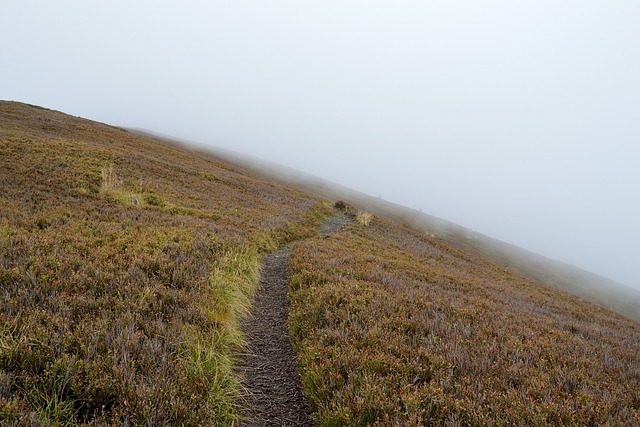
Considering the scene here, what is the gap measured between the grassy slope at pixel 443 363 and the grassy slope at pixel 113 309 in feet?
5.21

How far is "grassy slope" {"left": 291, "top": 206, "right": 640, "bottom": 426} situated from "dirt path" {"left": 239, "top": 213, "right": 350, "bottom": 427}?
0.37 metres

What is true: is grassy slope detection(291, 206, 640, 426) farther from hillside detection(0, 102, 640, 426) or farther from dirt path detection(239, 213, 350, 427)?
dirt path detection(239, 213, 350, 427)

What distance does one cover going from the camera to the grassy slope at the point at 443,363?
162 inches

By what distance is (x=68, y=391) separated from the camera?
353 cm

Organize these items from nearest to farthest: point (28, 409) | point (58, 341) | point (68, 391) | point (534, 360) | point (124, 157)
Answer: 1. point (28, 409)
2. point (68, 391)
3. point (58, 341)
4. point (534, 360)
5. point (124, 157)

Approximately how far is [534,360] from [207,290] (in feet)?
22.0

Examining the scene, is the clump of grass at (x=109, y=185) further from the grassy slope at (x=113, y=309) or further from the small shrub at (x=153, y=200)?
the small shrub at (x=153, y=200)

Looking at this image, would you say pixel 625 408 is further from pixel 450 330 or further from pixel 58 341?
pixel 58 341

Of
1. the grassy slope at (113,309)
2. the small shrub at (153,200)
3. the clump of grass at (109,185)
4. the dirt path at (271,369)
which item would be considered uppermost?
the clump of grass at (109,185)

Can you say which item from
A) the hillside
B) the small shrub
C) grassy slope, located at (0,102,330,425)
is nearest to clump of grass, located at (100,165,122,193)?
grassy slope, located at (0,102,330,425)

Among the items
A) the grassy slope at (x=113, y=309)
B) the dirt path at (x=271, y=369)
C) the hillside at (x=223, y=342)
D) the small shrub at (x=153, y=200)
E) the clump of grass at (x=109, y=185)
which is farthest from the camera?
the small shrub at (x=153, y=200)

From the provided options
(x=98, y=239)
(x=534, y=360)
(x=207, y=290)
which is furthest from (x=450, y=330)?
(x=98, y=239)

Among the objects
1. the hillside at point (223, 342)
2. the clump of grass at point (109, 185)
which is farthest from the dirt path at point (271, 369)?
the clump of grass at point (109, 185)

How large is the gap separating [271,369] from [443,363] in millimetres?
2989
